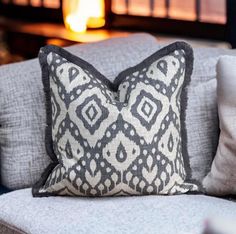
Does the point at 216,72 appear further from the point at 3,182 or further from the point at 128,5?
the point at 128,5

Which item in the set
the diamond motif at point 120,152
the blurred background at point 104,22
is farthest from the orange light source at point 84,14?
the diamond motif at point 120,152

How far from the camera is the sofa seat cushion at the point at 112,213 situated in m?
1.89

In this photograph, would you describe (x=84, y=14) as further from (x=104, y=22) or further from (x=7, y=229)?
(x=7, y=229)

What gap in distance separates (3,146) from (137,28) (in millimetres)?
1662

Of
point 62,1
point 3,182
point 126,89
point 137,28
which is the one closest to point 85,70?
→ point 126,89

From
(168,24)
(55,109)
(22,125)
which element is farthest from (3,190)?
(168,24)

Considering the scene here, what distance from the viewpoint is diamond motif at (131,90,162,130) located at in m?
2.06

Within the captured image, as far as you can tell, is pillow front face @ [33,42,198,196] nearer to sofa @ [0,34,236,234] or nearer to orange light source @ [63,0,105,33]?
sofa @ [0,34,236,234]

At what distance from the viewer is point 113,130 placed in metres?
2.04

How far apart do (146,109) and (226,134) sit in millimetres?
282

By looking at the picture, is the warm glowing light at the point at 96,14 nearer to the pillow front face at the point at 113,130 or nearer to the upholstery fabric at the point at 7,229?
the pillow front face at the point at 113,130

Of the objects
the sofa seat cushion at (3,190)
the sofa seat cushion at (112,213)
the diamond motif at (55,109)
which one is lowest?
the sofa seat cushion at (3,190)

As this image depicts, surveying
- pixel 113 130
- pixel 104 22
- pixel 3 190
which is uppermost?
pixel 113 130

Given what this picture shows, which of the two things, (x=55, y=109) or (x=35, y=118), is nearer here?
(x=55, y=109)
